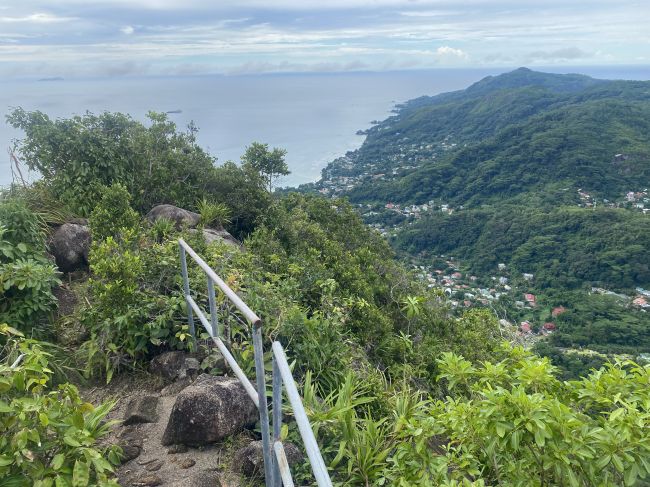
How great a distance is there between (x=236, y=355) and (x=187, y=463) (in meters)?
0.84

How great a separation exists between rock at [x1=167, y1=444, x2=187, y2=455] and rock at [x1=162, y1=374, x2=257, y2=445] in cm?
3

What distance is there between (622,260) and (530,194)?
2858cm

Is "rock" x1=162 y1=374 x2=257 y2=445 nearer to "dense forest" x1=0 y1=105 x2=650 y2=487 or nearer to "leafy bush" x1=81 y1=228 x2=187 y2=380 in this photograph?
"dense forest" x1=0 y1=105 x2=650 y2=487

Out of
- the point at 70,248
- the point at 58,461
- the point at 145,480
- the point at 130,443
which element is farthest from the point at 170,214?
the point at 58,461

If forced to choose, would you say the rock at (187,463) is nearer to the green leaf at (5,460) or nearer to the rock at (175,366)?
the rock at (175,366)

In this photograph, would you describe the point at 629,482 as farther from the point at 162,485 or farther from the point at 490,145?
the point at 490,145

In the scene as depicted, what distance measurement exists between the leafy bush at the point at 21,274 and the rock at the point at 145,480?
1807mm

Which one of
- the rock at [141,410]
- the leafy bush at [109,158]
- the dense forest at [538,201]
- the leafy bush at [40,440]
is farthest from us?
the dense forest at [538,201]

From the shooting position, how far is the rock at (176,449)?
2.76m

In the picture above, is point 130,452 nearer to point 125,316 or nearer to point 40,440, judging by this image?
point 40,440

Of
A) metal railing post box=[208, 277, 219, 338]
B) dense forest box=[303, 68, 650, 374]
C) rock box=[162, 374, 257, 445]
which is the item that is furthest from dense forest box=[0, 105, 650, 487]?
dense forest box=[303, 68, 650, 374]

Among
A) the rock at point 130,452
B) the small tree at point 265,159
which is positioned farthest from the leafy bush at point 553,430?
the small tree at point 265,159

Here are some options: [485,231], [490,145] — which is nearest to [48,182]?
[485,231]

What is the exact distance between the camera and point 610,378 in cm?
230
